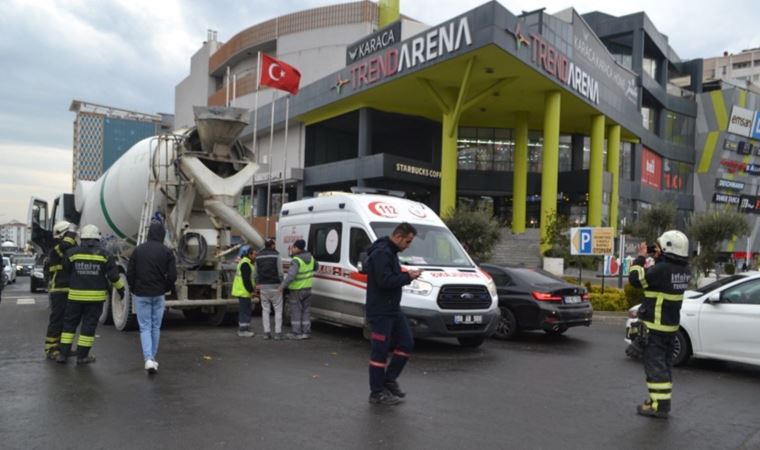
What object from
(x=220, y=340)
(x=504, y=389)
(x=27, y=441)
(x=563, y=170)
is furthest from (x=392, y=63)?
(x=27, y=441)

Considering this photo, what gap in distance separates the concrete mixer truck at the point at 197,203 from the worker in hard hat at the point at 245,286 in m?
0.61

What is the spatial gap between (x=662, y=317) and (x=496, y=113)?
34.9 metres

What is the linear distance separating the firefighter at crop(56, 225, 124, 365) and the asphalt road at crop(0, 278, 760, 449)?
35 cm

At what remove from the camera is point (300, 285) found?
1011cm

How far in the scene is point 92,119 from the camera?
49.9 meters

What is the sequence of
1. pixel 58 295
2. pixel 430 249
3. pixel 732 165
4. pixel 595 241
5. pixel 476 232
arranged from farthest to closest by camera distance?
pixel 732 165 < pixel 476 232 < pixel 595 241 < pixel 430 249 < pixel 58 295

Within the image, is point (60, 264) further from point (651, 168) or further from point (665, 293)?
point (651, 168)

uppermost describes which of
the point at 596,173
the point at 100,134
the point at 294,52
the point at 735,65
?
the point at 735,65

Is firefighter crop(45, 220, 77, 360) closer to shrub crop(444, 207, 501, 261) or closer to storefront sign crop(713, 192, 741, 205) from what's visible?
shrub crop(444, 207, 501, 261)

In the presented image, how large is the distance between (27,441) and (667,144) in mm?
56998

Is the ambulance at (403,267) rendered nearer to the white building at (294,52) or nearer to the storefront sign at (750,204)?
the white building at (294,52)

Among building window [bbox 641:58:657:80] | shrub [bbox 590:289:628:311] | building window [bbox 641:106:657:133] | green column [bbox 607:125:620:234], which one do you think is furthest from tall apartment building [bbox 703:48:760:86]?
shrub [bbox 590:289:628:311]

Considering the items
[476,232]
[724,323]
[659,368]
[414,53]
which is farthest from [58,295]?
[414,53]

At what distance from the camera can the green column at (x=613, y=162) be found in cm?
4181
